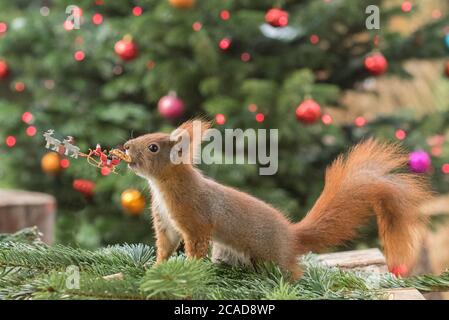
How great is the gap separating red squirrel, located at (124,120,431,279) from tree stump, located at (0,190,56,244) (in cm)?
99

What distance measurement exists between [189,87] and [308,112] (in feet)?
1.69

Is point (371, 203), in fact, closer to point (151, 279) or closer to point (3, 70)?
Answer: point (151, 279)

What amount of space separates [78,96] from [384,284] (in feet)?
5.85

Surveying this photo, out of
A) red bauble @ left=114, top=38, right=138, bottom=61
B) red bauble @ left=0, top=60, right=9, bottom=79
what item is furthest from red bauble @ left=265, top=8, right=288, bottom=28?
red bauble @ left=0, top=60, right=9, bottom=79

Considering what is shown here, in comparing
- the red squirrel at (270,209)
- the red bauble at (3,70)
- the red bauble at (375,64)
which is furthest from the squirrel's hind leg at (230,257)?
the red bauble at (3,70)

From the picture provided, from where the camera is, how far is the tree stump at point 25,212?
173cm

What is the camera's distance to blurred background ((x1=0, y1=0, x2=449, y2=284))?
77.1 inches

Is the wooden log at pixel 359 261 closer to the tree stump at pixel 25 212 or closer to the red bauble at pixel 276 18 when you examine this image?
the tree stump at pixel 25 212

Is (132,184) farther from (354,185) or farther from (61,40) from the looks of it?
(354,185)

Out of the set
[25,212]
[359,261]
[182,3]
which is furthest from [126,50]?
[359,261]

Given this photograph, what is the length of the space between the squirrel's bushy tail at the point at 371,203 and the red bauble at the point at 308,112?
0.95 meters

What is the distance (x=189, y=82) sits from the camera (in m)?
2.15

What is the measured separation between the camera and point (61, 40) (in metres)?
2.33

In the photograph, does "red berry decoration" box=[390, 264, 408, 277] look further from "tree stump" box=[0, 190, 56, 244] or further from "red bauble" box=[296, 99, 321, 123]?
"tree stump" box=[0, 190, 56, 244]
